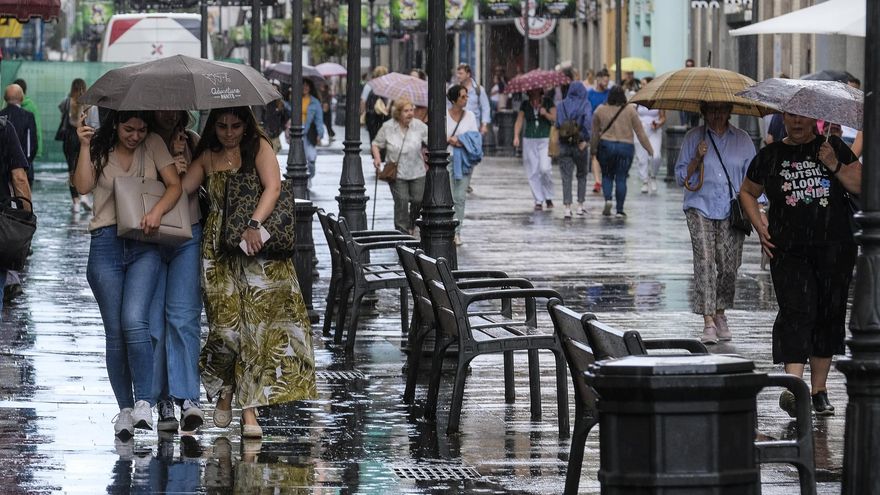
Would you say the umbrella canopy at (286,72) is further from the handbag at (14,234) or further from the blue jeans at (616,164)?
the handbag at (14,234)

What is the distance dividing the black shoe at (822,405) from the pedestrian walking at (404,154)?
9.73 meters

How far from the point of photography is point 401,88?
2272 centimetres

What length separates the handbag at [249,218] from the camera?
9.74m

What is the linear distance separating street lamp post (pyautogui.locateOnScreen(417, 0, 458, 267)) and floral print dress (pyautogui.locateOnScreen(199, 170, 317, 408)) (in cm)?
320

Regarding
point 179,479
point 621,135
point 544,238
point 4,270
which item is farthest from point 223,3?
point 179,479

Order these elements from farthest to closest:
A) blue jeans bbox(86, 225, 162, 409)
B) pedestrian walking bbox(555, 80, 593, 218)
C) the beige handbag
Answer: pedestrian walking bbox(555, 80, 593, 218) < blue jeans bbox(86, 225, 162, 409) < the beige handbag

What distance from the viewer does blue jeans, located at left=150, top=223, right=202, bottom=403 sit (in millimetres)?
9953

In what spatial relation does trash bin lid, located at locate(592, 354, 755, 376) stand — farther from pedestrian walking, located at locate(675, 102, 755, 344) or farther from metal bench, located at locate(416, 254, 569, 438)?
pedestrian walking, located at locate(675, 102, 755, 344)

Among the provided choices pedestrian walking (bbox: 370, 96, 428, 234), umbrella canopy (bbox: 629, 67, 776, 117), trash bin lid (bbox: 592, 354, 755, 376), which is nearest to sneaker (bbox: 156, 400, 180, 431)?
trash bin lid (bbox: 592, 354, 755, 376)

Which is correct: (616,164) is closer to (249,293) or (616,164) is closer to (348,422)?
(348,422)

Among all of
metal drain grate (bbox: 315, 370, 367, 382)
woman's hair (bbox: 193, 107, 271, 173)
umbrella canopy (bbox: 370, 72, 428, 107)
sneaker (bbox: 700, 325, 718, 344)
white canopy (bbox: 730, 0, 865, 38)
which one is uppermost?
white canopy (bbox: 730, 0, 865, 38)

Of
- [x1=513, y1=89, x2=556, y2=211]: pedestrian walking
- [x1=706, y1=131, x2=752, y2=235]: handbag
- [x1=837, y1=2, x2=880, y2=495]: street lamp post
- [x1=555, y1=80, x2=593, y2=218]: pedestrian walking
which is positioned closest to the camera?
[x1=837, y1=2, x2=880, y2=495]: street lamp post

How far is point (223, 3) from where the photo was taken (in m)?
33.9

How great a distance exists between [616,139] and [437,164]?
14.4 m
